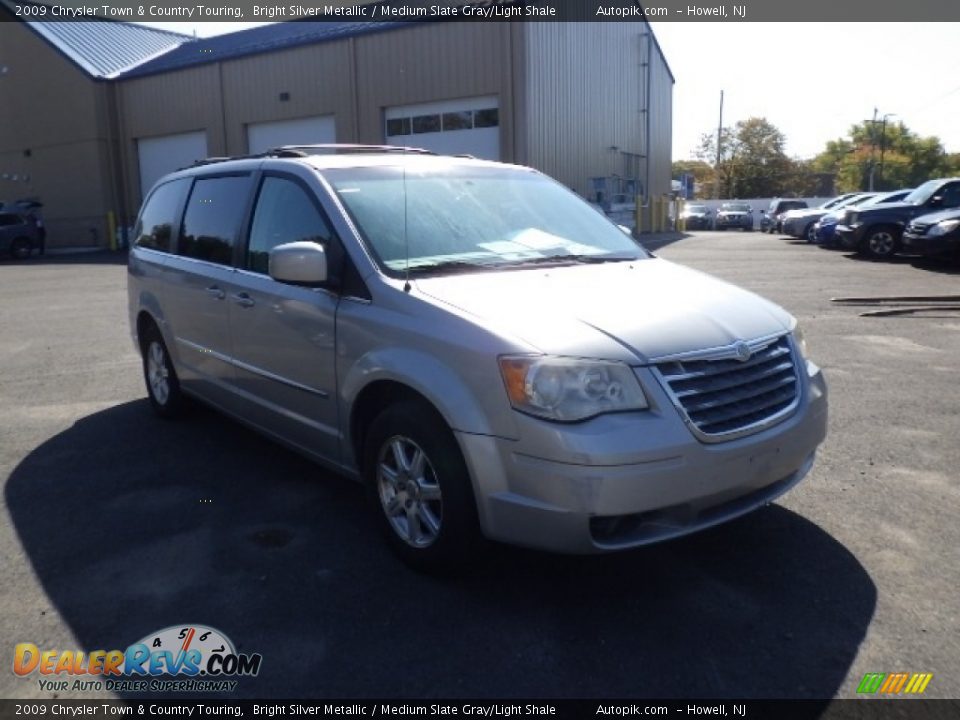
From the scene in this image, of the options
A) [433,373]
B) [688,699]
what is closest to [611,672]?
[688,699]

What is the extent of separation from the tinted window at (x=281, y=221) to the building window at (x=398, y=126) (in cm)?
2401

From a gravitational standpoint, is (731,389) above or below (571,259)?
below

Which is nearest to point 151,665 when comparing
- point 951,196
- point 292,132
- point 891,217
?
point 951,196

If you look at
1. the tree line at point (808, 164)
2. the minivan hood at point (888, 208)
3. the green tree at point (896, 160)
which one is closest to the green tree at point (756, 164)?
the tree line at point (808, 164)

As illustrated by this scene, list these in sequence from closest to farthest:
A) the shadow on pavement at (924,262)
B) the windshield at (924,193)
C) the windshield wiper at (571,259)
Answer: the windshield wiper at (571,259) → the shadow on pavement at (924,262) → the windshield at (924,193)

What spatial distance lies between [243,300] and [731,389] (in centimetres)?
276

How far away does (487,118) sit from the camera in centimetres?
2602

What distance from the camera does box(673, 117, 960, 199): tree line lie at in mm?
90062

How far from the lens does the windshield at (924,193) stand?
61.3 ft

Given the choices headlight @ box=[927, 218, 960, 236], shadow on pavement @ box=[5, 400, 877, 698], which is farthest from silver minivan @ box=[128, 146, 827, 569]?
headlight @ box=[927, 218, 960, 236]

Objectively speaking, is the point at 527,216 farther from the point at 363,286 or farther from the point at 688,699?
the point at 688,699

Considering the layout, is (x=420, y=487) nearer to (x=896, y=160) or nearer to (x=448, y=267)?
(x=448, y=267)

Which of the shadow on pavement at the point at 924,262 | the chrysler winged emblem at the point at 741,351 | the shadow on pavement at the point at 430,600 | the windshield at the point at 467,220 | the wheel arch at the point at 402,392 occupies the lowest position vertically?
the shadow on pavement at the point at 430,600

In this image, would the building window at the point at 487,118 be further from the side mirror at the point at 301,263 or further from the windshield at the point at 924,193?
the side mirror at the point at 301,263
